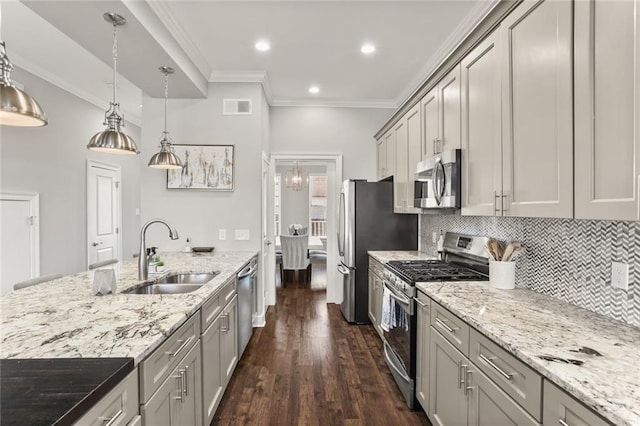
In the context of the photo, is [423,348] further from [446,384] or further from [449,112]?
[449,112]

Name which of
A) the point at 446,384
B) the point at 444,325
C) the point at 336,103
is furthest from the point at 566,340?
the point at 336,103

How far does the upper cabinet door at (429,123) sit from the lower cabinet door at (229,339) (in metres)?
2.06

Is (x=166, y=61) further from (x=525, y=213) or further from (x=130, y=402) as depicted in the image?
(x=525, y=213)

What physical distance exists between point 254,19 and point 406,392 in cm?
310

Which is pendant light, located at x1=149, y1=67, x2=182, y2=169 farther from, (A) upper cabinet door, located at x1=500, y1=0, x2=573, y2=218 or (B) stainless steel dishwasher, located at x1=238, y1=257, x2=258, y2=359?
(A) upper cabinet door, located at x1=500, y1=0, x2=573, y2=218

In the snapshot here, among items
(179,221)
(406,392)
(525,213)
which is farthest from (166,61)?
(406,392)

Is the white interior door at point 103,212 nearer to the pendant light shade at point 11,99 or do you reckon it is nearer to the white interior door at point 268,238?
the white interior door at point 268,238

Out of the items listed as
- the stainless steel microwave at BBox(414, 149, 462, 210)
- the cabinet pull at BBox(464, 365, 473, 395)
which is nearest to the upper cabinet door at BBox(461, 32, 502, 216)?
the stainless steel microwave at BBox(414, 149, 462, 210)

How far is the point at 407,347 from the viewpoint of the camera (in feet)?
7.54

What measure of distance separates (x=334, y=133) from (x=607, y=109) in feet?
12.2

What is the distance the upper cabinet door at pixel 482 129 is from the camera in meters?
1.85

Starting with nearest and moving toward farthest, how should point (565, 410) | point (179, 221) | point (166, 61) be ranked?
point (565, 410)
point (166, 61)
point (179, 221)

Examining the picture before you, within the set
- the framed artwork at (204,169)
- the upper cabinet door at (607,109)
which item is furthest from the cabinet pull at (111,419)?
the framed artwork at (204,169)

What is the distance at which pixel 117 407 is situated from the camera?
1019 millimetres
